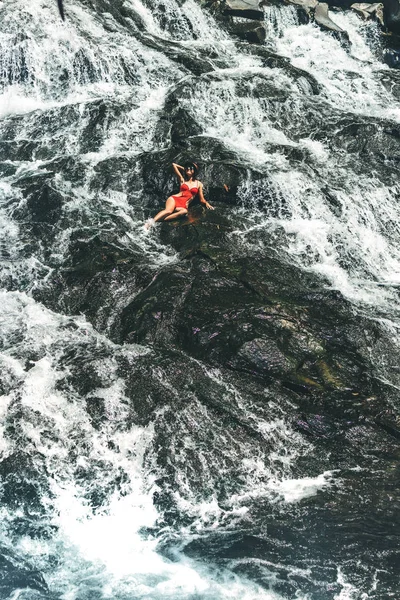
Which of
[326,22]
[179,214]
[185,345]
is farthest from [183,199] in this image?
[326,22]

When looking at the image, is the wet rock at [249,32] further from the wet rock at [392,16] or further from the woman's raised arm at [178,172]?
the woman's raised arm at [178,172]

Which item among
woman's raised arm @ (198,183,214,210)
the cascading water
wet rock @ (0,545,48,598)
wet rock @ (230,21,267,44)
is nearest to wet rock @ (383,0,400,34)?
wet rock @ (230,21,267,44)

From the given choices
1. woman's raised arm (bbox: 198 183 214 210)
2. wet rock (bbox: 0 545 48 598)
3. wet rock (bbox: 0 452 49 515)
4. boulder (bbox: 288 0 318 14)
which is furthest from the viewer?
boulder (bbox: 288 0 318 14)

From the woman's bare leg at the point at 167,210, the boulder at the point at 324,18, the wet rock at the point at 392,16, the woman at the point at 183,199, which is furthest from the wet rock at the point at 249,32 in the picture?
the woman's bare leg at the point at 167,210

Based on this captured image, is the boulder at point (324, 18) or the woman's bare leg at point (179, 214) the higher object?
the boulder at point (324, 18)

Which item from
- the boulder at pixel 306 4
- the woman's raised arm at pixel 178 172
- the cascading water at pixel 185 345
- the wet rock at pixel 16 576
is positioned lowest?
the wet rock at pixel 16 576

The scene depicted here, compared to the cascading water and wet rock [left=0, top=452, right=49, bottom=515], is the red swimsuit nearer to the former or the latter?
the cascading water
